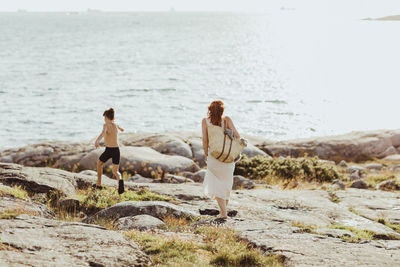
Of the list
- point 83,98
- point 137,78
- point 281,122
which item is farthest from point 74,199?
point 137,78

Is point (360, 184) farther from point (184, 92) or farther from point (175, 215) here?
point (184, 92)

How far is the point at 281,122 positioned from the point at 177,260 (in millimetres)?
33243

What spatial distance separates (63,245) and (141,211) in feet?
10.8

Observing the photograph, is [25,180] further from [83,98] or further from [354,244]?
[83,98]

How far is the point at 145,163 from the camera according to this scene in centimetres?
1852

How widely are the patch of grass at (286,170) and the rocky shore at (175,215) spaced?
6 centimetres

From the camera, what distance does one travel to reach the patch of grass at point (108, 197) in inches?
429

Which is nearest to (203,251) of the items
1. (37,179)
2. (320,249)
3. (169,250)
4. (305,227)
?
(169,250)

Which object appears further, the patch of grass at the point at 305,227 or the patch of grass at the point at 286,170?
the patch of grass at the point at 286,170

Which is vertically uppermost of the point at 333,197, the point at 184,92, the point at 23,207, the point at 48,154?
the point at 23,207

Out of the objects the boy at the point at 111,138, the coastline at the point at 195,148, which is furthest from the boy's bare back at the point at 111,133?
the coastline at the point at 195,148

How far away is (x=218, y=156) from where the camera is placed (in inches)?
369

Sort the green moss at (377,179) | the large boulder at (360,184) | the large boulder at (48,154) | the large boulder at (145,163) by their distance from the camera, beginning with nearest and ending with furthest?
the large boulder at (360,184), the green moss at (377,179), the large boulder at (145,163), the large boulder at (48,154)

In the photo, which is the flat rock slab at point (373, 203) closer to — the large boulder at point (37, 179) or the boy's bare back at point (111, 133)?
the boy's bare back at point (111, 133)
